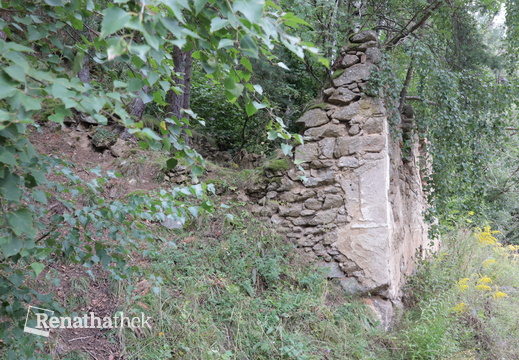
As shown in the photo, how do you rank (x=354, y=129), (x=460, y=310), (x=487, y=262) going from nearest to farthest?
(x=460, y=310) < (x=354, y=129) < (x=487, y=262)

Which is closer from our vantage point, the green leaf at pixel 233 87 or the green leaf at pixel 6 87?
the green leaf at pixel 6 87

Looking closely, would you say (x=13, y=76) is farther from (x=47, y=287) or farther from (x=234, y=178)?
(x=234, y=178)

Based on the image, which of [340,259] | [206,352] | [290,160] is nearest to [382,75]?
[290,160]

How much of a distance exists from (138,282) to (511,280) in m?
5.33

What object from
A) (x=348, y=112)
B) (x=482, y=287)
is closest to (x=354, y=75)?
(x=348, y=112)

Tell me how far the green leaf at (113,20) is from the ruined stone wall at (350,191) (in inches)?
136

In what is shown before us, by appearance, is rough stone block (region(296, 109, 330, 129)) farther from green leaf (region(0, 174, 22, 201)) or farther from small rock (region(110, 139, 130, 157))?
green leaf (region(0, 174, 22, 201))

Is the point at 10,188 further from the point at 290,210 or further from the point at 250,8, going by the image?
the point at 290,210

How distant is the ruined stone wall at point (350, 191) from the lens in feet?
13.1

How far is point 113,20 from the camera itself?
92 centimetres

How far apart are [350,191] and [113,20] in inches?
140

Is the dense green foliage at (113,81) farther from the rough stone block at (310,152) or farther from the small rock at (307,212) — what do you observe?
the rough stone block at (310,152)

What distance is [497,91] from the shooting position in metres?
4.64

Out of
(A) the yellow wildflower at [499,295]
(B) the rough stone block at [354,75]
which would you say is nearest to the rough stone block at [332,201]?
(B) the rough stone block at [354,75]
